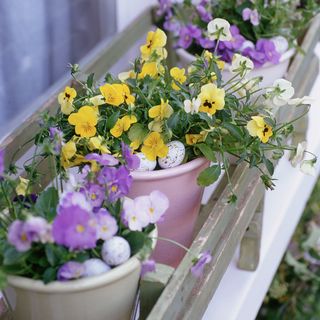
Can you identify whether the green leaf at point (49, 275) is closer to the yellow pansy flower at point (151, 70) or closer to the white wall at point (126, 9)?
the yellow pansy flower at point (151, 70)

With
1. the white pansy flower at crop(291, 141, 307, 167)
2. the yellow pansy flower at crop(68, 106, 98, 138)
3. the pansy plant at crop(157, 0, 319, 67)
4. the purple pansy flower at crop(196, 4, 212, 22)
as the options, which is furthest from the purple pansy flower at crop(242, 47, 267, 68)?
the yellow pansy flower at crop(68, 106, 98, 138)

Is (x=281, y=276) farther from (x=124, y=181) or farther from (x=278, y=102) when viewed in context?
(x=124, y=181)

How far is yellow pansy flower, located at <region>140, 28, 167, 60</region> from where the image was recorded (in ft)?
3.21

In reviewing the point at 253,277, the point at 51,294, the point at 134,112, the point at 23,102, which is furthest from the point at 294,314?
the point at 51,294

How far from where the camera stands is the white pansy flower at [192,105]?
86cm

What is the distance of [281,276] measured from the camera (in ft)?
5.77

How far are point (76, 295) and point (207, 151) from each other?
284 mm

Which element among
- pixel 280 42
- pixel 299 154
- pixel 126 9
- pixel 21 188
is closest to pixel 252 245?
pixel 299 154

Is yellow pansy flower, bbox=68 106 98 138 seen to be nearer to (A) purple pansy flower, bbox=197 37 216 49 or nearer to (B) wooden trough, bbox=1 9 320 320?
(B) wooden trough, bbox=1 9 320 320

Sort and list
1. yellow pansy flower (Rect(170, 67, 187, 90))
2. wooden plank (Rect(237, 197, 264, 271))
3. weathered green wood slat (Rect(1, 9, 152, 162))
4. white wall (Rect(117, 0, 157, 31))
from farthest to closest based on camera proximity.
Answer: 1. white wall (Rect(117, 0, 157, 31))
2. wooden plank (Rect(237, 197, 264, 271))
3. weathered green wood slat (Rect(1, 9, 152, 162))
4. yellow pansy flower (Rect(170, 67, 187, 90))

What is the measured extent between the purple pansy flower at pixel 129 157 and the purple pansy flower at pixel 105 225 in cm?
13

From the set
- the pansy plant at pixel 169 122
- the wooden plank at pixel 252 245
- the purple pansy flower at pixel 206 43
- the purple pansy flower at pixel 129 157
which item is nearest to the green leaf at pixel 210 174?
the pansy plant at pixel 169 122

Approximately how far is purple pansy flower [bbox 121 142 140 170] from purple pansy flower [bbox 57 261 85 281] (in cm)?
17

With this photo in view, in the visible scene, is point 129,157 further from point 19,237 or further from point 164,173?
point 19,237
